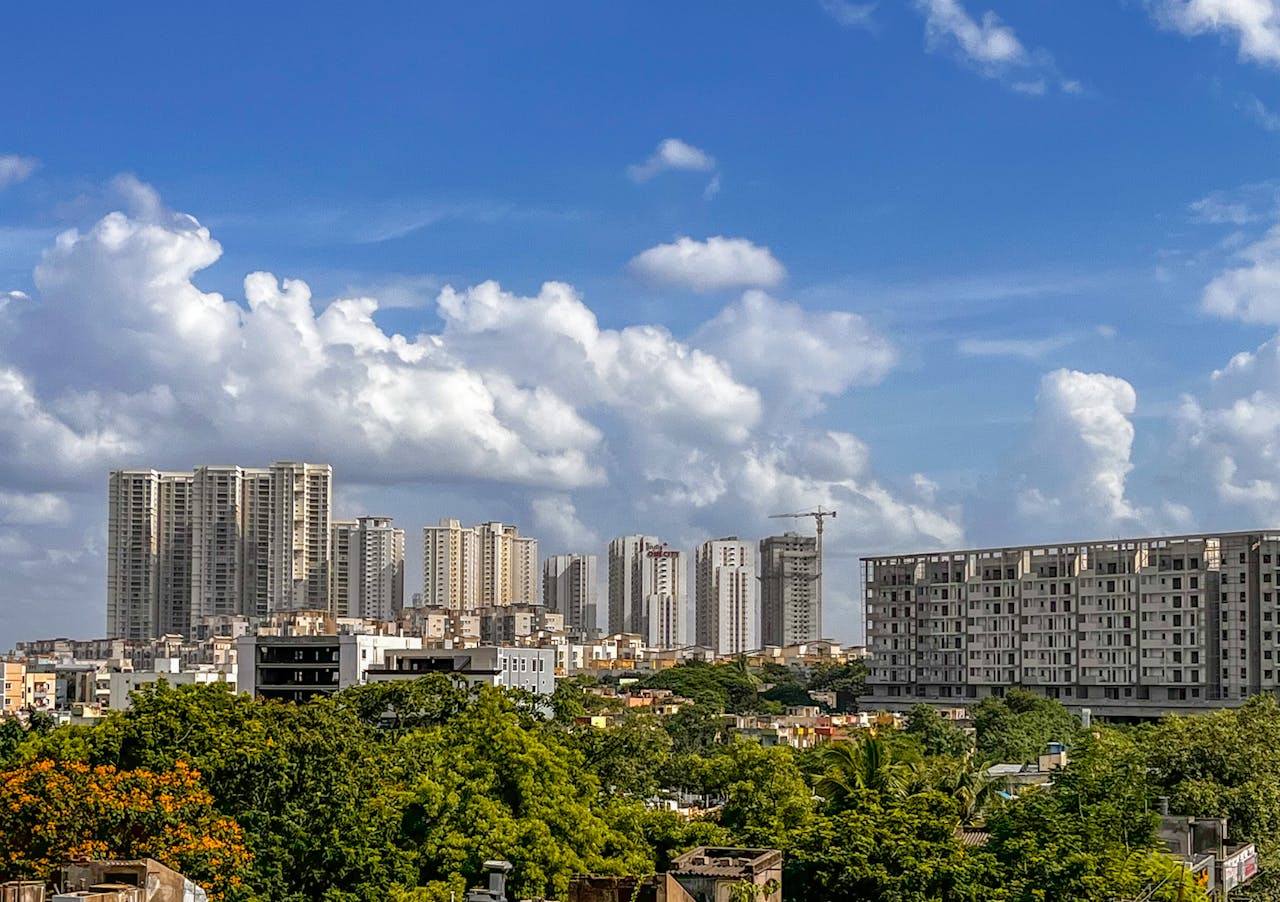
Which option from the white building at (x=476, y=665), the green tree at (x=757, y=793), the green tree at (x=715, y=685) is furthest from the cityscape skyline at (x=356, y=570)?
the green tree at (x=757, y=793)

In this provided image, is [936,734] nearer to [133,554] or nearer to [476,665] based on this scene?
[476,665]

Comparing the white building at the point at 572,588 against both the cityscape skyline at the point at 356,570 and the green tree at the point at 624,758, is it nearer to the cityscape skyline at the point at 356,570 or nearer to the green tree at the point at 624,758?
the cityscape skyline at the point at 356,570

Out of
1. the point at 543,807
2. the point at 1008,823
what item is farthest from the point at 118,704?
the point at 1008,823

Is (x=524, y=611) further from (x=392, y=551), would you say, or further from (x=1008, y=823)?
(x=1008, y=823)

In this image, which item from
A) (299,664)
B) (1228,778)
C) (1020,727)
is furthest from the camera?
(1020,727)

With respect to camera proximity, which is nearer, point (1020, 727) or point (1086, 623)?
point (1020, 727)

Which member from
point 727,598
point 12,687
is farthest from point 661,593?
point 12,687

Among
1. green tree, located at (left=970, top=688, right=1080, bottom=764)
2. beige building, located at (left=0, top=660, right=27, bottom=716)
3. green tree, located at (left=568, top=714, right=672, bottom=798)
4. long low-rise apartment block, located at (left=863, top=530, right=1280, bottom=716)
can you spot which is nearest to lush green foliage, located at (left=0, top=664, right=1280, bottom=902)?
green tree, located at (left=568, top=714, right=672, bottom=798)
